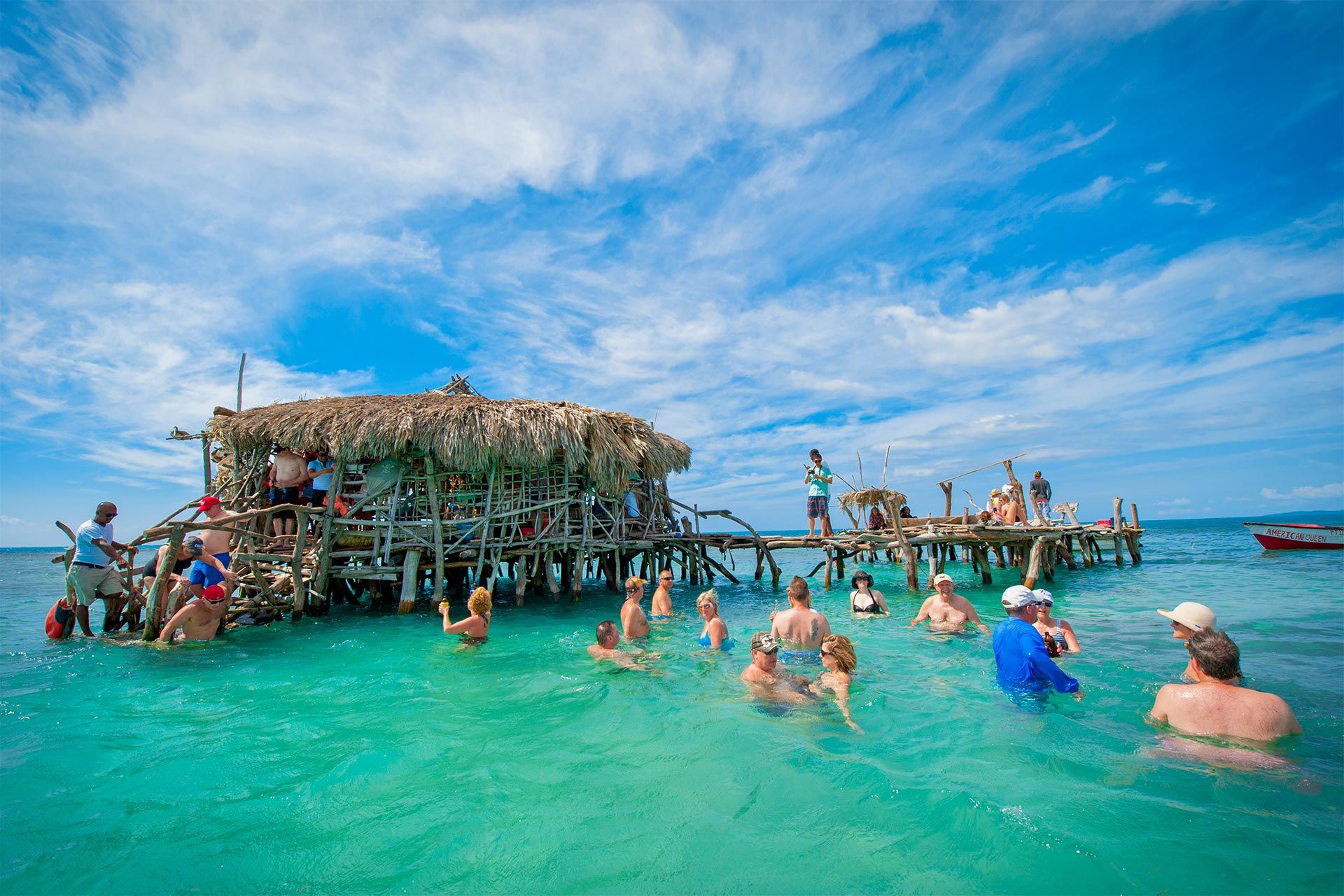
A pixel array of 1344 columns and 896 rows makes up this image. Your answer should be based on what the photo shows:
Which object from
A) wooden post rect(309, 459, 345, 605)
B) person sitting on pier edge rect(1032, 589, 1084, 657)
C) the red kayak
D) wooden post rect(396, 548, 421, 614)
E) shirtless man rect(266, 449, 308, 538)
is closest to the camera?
person sitting on pier edge rect(1032, 589, 1084, 657)

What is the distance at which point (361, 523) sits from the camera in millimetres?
12469

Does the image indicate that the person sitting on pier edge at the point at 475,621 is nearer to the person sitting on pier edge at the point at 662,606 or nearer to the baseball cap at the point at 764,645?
the person sitting on pier edge at the point at 662,606

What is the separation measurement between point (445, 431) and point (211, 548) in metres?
4.42

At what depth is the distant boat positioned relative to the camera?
83.8ft

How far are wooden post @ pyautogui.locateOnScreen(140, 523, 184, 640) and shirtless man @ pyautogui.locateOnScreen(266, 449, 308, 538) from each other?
376 cm

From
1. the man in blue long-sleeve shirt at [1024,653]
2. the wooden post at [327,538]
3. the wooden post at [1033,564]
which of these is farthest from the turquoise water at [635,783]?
the wooden post at [1033,564]

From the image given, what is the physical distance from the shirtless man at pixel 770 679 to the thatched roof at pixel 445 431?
7.80m

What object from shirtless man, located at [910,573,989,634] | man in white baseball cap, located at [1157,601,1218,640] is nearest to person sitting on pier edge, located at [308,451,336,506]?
shirtless man, located at [910,573,989,634]

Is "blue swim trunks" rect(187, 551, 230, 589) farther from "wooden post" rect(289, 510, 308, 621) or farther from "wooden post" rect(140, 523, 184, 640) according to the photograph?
"wooden post" rect(289, 510, 308, 621)

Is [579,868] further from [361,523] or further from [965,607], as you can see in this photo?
[361,523]

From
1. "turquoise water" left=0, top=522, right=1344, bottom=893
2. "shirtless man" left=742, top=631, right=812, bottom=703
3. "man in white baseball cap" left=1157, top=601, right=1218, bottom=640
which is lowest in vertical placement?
"turquoise water" left=0, top=522, right=1344, bottom=893

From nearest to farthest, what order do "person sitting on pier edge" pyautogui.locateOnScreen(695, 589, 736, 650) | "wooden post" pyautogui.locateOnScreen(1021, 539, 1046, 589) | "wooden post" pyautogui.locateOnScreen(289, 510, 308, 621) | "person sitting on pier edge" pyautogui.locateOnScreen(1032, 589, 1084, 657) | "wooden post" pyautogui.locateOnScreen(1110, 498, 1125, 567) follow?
1. "person sitting on pier edge" pyautogui.locateOnScreen(1032, 589, 1084, 657)
2. "person sitting on pier edge" pyautogui.locateOnScreen(695, 589, 736, 650)
3. "wooden post" pyautogui.locateOnScreen(289, 510, 308, 621)
4. "wooden post" pyautogui.locateOnScreen(1021, 539, 1046, 589)
5. "wooden post" pyautogui.locateOnScreen(1110, 498, 1125, 567)

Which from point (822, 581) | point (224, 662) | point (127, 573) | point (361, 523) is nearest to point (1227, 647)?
point (224, 662)

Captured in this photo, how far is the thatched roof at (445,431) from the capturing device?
12500 mm
